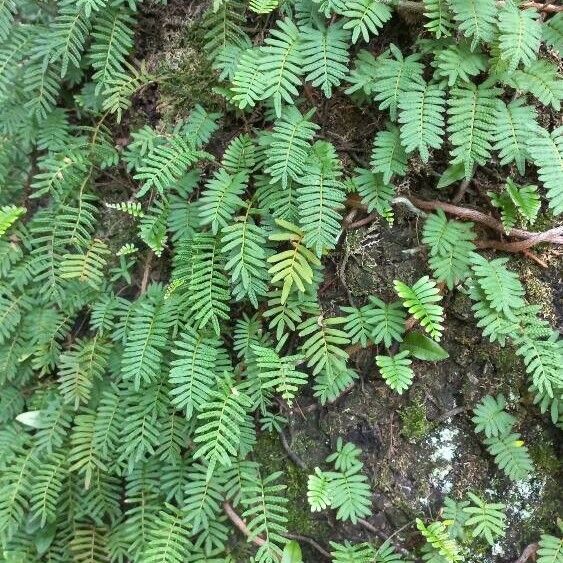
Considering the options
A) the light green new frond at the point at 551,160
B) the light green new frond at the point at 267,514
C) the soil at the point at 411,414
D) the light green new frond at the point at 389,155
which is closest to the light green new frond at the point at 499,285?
the soil at the point at 411,414

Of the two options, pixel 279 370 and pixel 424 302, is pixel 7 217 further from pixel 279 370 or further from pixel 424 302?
pixel 424 302

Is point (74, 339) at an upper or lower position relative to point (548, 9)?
lower

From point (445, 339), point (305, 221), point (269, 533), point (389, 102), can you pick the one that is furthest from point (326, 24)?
point (269, 533)

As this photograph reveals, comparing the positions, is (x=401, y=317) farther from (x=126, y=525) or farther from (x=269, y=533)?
(x=126, y=525)

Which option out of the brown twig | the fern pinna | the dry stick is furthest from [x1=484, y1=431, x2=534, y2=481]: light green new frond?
the dry stick

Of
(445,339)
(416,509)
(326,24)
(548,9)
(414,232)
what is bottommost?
(416,509)

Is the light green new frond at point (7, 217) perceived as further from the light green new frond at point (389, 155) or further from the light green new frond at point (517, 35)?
the light green new frond at point (517, 35)

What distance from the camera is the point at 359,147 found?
2.06m

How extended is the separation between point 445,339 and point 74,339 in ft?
4.84

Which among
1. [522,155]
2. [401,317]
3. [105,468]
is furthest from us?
[105,468]

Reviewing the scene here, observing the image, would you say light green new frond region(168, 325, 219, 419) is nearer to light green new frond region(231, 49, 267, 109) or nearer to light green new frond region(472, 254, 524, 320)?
light green new frond region(231, 49, 267, 109)

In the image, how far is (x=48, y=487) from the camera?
222 cm

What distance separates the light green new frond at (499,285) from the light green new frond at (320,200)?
483 mm

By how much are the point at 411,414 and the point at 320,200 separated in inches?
31.3
